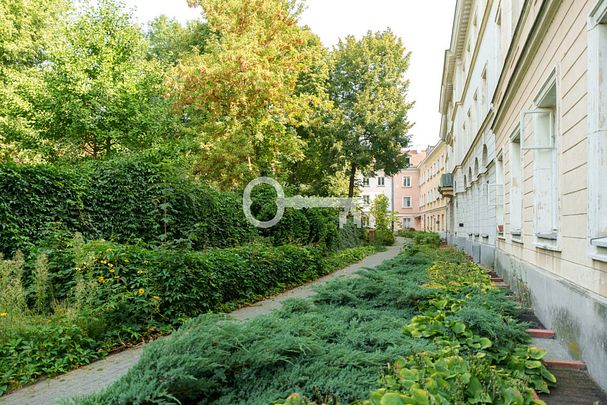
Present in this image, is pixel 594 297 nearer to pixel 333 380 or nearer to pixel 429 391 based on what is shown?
pixel 429 391

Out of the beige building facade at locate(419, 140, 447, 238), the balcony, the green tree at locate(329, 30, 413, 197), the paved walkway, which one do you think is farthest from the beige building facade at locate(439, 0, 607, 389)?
the beige building facade at locate(419, 140, 447, 238)

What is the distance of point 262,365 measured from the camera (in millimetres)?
3371

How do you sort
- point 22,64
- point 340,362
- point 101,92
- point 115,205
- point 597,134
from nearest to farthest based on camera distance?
point 340,362 → point 597,134 → point 115,205 → point 101,92 → point 22,64

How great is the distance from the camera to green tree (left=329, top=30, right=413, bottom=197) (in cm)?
2806

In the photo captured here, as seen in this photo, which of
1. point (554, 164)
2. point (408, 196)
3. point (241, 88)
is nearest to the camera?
point (554, 164)

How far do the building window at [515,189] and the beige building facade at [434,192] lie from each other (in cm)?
2826

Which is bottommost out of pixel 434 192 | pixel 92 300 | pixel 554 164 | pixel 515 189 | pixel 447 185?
pixel 92 300

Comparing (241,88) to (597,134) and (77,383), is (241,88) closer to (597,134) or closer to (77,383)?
(77,383)

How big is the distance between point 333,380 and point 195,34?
22930 millimetres

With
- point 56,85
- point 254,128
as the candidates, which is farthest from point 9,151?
point 254,128

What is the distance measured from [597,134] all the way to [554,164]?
2.28 meters

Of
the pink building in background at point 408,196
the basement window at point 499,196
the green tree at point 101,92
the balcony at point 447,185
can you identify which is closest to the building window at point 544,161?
the basement window at point 499,196

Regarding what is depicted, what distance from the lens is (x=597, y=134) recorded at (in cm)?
405

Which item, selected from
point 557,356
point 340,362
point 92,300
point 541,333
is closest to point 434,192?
point 541,333
